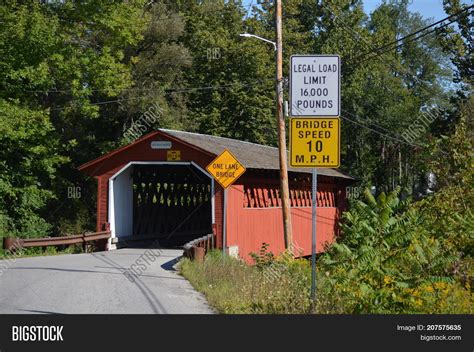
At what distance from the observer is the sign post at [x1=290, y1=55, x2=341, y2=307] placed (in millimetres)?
8773

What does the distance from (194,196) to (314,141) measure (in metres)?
20.8

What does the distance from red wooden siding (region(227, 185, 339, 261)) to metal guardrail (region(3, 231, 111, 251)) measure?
4.29 m

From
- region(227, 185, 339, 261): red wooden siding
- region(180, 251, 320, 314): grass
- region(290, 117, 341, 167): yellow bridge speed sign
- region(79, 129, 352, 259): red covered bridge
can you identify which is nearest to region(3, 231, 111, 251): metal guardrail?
region(79, 129, 352, 259): red covered bridge

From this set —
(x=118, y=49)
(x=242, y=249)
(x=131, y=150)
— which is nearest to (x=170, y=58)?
(x=118, y=49)

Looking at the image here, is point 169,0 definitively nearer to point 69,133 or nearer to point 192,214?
point 69,133

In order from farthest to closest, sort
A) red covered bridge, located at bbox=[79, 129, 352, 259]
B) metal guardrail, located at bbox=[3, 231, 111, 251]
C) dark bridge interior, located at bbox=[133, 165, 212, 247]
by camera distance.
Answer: dark bridge interior, located at bbox=[133, 165, 212, 247]
red covered bridge, located at bbox=[79, 129, 352, 259]
metal guardrail, located at bbox=[3, 231, 111, 251]

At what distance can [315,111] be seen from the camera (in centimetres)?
883

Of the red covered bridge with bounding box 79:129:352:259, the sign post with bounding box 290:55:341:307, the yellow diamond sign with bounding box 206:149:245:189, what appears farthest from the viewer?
the red covered bridge with bounding box 79:129:352:259

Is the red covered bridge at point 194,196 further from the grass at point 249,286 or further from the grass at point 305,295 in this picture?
the grass at point 305,295

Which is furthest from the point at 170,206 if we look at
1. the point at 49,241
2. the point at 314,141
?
the point at 314,141

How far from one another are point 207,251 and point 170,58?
53.3 feet

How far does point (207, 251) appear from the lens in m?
18.8

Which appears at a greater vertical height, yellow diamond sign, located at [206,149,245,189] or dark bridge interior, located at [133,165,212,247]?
yellow diamond sign, located at [206,149,245,189]

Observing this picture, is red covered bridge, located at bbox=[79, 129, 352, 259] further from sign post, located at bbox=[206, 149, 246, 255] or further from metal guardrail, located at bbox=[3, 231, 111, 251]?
sign post, located at bbox=[206, 149, 246, 255]
